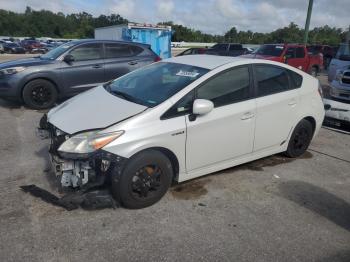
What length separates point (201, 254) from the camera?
3.01 metres

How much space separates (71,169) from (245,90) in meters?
2.31

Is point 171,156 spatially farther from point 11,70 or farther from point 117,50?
point 117,50

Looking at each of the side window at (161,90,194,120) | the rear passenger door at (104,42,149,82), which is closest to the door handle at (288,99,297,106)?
the side window at (161,90,194,120)

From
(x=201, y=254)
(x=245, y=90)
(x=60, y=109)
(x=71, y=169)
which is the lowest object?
(x=201, y=254)

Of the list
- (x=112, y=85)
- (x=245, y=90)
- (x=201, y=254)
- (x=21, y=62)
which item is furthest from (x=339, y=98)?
(x=21, y=62)

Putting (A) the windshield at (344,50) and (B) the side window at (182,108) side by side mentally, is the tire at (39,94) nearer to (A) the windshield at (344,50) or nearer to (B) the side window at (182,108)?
(B) the side window at (182,108)

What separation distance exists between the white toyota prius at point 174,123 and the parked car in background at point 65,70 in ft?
12.4

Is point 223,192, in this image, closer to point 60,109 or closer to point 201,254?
point 201,254

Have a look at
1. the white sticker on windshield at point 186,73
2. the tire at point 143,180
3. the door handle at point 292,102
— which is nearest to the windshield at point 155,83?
the white sticker on windshield at point 186,73

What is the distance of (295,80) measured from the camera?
5.02 meters

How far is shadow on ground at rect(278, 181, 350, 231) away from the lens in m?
3.75

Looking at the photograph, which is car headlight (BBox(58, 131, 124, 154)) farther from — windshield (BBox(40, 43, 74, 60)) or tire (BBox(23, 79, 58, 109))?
windshield (BBox(40, 43, 74, 60))

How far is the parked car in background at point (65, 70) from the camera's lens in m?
7.69

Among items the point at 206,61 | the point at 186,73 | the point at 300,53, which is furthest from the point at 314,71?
the point at 186,73
